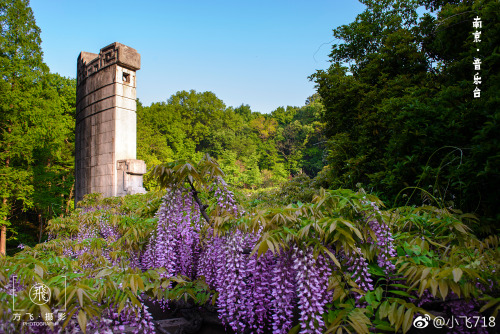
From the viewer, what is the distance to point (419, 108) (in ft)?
11.6

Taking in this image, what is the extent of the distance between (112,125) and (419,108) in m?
10.9

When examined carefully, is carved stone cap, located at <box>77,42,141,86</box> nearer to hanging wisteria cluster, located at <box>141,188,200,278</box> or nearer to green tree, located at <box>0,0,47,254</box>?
green tree, located at <box>0,0,47,254</box>

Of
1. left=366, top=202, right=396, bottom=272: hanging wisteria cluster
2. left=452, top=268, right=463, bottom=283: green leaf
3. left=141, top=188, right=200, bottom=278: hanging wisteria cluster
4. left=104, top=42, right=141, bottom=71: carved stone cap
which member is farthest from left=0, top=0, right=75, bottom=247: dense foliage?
left=452, top=268, right=463, bottom=283: green leaf

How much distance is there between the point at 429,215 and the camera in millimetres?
2547

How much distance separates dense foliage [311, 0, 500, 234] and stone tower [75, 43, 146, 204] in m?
8.15

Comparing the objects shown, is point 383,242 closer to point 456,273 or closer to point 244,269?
point 456,273

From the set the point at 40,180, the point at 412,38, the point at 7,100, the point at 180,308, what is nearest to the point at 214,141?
the point at 40,180

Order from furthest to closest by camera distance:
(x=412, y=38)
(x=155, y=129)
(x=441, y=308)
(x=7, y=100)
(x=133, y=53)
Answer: (x=155, y=129) < (x=7, y=100) < (x=133, y=53) < (x=412, y=38) < (x=441, y=308)

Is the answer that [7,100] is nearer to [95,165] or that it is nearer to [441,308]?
[95,165]

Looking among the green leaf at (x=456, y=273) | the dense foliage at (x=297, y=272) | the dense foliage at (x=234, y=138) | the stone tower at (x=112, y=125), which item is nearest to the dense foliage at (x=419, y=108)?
the dense foliage at (x=297, y=272)

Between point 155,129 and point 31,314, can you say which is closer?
point 31,314

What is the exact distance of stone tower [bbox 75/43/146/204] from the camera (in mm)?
11352

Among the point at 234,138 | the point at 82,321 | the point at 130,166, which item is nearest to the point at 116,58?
the point at 130,166

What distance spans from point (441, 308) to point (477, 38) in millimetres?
3109
